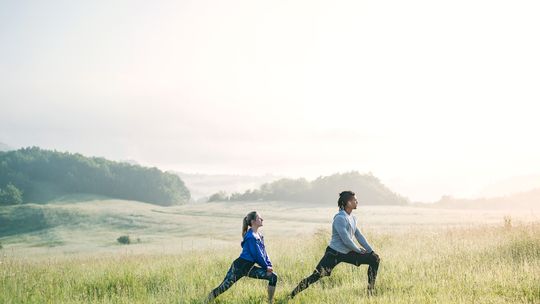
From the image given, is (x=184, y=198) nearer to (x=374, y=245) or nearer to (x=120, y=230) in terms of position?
(x=120, y=230)

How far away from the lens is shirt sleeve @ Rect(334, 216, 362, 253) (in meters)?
8.30

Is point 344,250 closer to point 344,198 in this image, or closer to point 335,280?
point 344,198

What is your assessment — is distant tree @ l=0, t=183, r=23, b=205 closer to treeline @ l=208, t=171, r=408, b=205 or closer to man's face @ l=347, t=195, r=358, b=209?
treeline @ l=208, t=171, r=408, b=205

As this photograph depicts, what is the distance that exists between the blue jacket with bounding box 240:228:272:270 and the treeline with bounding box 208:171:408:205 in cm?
8063

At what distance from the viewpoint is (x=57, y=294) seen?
10.2 metres

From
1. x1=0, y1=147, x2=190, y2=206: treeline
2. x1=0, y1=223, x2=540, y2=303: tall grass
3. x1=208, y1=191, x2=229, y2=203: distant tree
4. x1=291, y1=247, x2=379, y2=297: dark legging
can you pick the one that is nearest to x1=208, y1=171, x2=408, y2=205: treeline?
x1=208, y1=191, x2=229, y2=203: distant tree

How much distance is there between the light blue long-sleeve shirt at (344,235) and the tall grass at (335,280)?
34.6 inches

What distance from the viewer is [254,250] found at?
7.96m

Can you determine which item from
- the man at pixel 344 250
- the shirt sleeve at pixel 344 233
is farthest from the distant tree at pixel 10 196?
the shirt sleeve at pixel 344 233

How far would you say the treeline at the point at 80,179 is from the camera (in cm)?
9194

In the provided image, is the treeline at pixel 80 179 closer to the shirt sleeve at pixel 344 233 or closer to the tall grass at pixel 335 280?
the tall grass at pixel 335 280

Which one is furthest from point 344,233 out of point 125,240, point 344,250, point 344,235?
Result: point 125,240

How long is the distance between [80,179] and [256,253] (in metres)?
93.5

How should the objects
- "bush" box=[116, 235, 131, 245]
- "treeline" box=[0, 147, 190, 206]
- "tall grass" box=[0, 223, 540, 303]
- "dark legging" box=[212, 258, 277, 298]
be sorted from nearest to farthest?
1. "dark legging" box=[212, 258, 277, 298]
2. "tall grass" box=[0, 223, 540, 303]
3. "bush" box=[116, 235, 131, 245]
4. "treeline" box=[0, 147, 190, 206]
